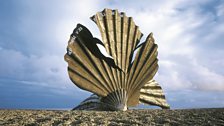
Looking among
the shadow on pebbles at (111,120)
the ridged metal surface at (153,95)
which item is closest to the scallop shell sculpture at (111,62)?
the ridged metal surface at (153,95)

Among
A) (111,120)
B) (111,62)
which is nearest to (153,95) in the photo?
(111,62)

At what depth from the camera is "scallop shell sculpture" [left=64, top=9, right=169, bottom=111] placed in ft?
28.3

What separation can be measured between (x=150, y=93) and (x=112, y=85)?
2351 millimetres

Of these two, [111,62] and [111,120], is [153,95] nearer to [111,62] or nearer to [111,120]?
[111,62]

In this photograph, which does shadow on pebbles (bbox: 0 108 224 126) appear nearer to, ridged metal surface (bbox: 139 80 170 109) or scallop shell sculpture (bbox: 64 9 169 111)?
scallop shell sculpture (bbox: 64 9 169 111)

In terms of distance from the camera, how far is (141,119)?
563 centimetres

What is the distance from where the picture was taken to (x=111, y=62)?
8.84m

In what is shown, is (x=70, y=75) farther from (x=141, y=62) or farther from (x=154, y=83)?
(x=154, y=83)

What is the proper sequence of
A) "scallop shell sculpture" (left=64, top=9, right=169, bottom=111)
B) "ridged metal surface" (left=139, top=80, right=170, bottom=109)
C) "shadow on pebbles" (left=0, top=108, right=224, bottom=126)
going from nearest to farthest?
"shadow on pebbles" (left=0, top=108, right=224, bottom=126) → "scallop shell sculpture" (left=64, top=9, right=169, bottom=111) → "ridged metal surface" (left=139, top=80, right=170, bottom=109)

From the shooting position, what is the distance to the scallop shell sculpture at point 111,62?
8625mm

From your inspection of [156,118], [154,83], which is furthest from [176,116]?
[154,83]

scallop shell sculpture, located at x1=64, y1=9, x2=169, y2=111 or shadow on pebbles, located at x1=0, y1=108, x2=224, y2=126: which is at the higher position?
scallop shell sculpture, located at x1=64, y1=9, x2=169, y2=111

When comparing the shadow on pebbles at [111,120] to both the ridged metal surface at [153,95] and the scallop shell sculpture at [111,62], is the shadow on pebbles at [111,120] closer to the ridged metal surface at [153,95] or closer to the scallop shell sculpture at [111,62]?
the scallop shell sculpture at [111,62]

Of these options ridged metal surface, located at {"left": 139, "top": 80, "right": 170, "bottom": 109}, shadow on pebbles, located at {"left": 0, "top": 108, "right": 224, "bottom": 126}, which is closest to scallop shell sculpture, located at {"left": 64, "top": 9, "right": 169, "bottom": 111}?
ridged metal surface, located at {"left": 139, "top": 80, "right": 170, "bottom": 109}
